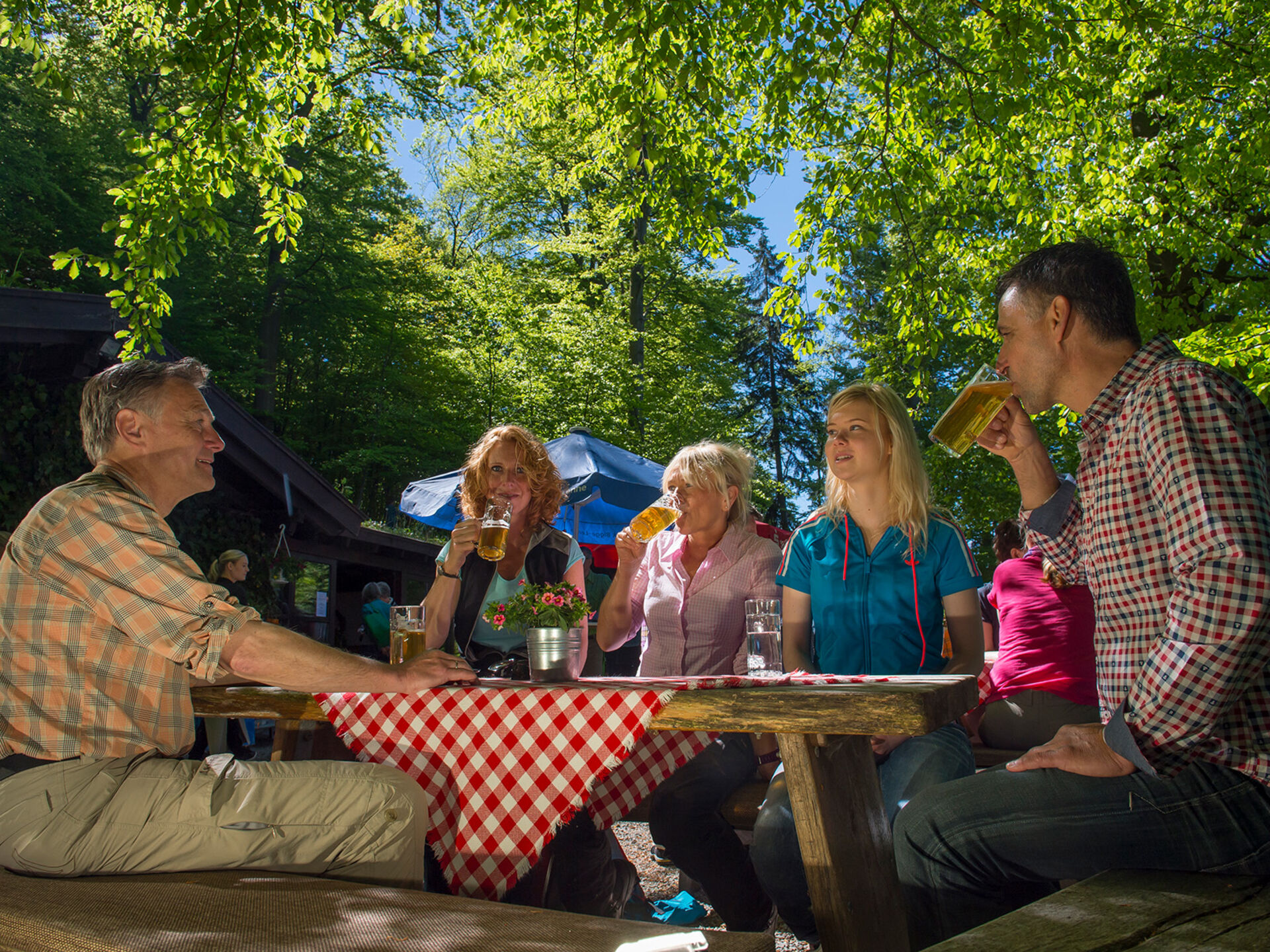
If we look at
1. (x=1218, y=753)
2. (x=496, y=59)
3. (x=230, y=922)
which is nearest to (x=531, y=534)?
(x=230, y=922)

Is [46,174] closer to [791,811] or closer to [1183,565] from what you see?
[791,811]

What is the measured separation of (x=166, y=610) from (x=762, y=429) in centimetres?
3122

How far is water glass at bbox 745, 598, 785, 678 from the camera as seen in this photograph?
2.53 metres

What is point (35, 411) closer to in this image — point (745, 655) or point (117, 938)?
point (745, 655)

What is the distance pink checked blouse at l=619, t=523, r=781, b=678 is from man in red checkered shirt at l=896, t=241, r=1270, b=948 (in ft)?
5.00

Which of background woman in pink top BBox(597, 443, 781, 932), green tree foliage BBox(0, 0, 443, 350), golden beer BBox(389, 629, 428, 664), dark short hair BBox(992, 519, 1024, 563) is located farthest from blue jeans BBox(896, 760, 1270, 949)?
green tree foliage BBox(0, 0, 443, 350)

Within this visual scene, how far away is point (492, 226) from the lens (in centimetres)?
2464

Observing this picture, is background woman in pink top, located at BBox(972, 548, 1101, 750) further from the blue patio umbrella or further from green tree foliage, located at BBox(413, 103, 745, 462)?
green tree foliage, located at BBox(413, 103, 745, 462)

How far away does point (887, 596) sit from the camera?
2.78 m

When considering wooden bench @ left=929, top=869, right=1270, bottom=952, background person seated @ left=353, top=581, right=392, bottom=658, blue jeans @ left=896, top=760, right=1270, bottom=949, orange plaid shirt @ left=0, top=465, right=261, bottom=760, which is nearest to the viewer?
wooden bench @ left=929, top=869, right=1270, bottom=952

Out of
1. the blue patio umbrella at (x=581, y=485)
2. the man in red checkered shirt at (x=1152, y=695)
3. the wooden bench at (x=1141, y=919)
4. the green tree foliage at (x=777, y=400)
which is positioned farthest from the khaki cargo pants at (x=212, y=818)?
the green tree foliage at (x=777, y=400)

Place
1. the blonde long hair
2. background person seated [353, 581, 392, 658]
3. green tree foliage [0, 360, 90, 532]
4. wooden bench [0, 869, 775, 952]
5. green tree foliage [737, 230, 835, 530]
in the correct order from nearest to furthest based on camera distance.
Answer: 1. wooden bench [0, 869, 775, 952]
2. the blonde long hair
3. green tree foliage [0, 360, 90, 532]
4. background person seated [353, 581, 392, 658]
5. green tree foliage [737, 230, 835, 530]

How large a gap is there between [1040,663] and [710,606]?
1150mm

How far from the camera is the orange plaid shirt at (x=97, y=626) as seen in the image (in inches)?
80.1
